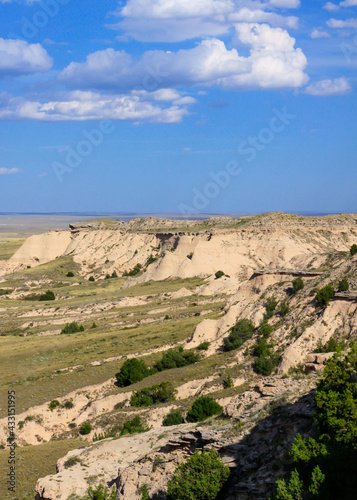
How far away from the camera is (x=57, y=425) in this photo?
1201 inches

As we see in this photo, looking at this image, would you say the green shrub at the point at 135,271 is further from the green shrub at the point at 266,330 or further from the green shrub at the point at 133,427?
the green shrub at the point at 133,427

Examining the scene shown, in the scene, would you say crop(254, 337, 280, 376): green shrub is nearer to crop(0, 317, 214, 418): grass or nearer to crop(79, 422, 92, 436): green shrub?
crop(79, 422, 92, 436): green shrub

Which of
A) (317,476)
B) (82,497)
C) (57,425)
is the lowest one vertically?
(57,425)

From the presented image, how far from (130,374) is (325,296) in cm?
1169

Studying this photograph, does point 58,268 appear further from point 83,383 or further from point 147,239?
point 83,383

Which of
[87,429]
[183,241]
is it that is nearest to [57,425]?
[87,429]

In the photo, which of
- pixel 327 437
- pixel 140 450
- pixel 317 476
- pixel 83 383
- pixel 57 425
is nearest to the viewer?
pixel 317 476

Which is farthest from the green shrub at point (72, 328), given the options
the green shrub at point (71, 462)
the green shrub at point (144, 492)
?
the green shrub at point (144, 492)

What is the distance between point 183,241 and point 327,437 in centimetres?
6420

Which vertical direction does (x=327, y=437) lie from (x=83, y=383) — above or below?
above

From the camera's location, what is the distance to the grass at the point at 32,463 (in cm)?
2154

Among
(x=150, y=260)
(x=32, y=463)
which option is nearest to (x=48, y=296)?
(x=150, y=260)

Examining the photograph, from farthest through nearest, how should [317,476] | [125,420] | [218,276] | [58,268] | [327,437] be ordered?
[58,268] → [218,276] → [125,420] → [327,437] → [317,476]

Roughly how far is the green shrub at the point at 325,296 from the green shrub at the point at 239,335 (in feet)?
15.9
